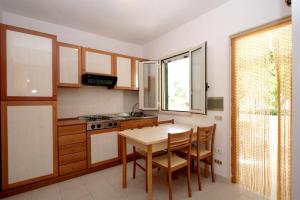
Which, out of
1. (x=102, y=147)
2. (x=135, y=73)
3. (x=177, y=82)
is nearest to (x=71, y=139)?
(x=102, y=147)

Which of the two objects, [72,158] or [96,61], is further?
[96,61]

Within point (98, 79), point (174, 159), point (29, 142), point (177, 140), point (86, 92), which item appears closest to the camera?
point (177, 140)

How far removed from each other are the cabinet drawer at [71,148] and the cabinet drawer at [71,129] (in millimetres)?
210

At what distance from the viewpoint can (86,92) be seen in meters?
3.15

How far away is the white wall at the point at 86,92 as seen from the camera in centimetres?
262

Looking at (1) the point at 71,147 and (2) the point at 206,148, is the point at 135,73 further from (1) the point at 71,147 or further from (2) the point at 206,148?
(2) the point at 206,148

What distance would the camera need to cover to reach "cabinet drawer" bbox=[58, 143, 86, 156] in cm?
234

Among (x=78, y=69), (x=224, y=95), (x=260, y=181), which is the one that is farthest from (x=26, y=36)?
(x=260, y=181)

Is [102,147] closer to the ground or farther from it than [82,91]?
closer to the ground

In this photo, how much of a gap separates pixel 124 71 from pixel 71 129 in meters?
1.62

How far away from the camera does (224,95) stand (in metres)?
2.22

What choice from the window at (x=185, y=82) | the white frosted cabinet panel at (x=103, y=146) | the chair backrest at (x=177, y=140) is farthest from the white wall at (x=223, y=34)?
the white frosted cabinet panel at (x=103, y=146)

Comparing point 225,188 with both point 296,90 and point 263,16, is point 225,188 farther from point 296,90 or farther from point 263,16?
point 263,16

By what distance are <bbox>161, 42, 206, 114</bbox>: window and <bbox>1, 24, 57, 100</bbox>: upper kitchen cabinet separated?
217 cm
